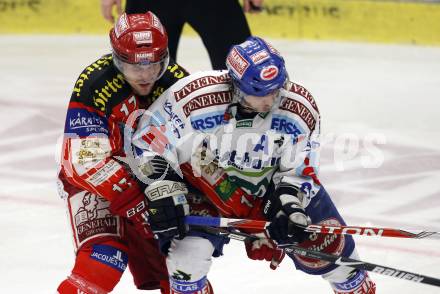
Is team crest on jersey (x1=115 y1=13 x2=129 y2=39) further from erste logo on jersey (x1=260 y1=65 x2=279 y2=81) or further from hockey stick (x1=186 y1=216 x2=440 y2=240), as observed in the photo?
hockey stick (x1=186 y1=216 x2=440 y2=240)

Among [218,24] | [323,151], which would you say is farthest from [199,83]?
[323,151]

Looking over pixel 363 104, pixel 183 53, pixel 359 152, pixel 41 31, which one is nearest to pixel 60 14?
pixel 41 31

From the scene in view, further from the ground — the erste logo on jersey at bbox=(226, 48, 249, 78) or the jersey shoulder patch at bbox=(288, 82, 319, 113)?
the erste logo on jersey at bbox=(226, 48, 249, 78)

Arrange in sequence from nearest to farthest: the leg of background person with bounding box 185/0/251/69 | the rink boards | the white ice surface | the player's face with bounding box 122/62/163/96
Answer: the player's face with bounding box 122/62/163/96 → the white ice surface → the leg of background person with bounding box 185/0/251/69 → the rink boards

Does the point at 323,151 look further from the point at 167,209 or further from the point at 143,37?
the point at 167,209

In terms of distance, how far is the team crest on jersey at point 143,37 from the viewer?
11.1 feet

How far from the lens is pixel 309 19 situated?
8.46m

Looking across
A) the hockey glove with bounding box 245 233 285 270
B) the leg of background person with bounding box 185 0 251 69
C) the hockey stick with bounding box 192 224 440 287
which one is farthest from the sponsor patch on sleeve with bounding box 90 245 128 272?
the leg of background person with bounding box 185 0 251 69

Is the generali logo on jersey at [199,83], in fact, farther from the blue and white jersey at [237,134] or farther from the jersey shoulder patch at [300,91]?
the jersey shoulder patch at [300,91]

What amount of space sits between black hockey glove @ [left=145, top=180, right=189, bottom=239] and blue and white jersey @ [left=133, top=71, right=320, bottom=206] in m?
0.13

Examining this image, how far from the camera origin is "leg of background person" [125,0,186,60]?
15.5ft

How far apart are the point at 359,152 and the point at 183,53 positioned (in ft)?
8.90

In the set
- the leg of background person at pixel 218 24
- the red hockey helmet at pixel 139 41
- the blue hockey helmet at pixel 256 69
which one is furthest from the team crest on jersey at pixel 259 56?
the leg of background person at pixel 218 24

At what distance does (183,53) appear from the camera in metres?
8.12
